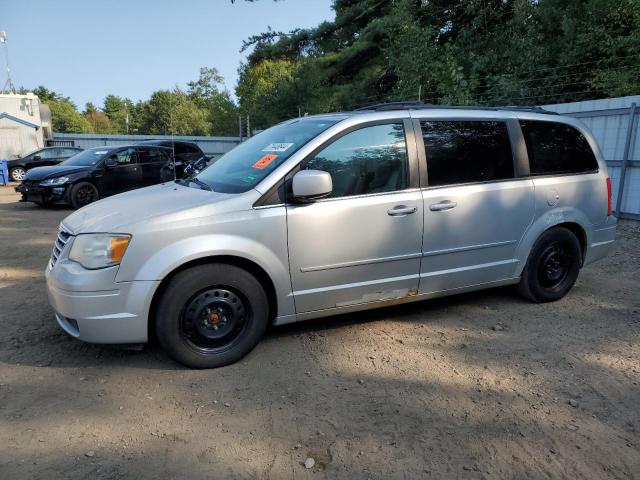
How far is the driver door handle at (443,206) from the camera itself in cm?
401

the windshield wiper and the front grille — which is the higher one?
the windshield wiper

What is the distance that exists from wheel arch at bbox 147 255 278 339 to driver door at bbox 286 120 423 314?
18 cm

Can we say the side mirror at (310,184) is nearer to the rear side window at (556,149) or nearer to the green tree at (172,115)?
Result: the rear side window at (556,149)

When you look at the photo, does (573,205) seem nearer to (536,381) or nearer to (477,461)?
(536,381)

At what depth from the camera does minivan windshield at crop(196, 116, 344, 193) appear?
369cm

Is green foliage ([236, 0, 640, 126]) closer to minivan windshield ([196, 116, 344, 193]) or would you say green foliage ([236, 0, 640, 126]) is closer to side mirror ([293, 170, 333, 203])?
minivan windshield ([196, 116, 344, 193])

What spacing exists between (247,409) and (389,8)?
19529 mm

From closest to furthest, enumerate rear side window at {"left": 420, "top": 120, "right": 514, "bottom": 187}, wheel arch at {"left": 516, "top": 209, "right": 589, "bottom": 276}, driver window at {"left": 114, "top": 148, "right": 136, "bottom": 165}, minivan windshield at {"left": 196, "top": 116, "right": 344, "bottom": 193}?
minivan windshield at {"left": 196, "top": 116, "right": 344, "bottom": 193}
rear side window at {"left": 420, "top": 120, "right": 514, "bottom": 187}
wheel arch at {"left": 516, "top": 209, "right": 589, "bottom": 276}
driver window at {"left": 114, "top": 148, "right": 136, "bottom": 165}

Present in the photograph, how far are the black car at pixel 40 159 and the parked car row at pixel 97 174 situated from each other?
23.9 feet

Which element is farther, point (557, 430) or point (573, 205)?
point (573, 205)

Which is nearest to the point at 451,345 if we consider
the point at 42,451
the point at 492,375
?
the point at 492,375

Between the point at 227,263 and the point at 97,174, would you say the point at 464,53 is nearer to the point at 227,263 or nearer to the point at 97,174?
the point at 97,174

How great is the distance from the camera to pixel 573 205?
4.71 metres

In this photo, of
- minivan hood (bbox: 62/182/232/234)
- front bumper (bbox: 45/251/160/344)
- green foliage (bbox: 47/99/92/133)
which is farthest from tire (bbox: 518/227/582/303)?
green foliage (bbox: 47/99/92/133)
